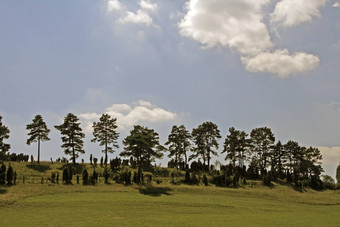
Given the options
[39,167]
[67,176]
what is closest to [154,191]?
[67,176]

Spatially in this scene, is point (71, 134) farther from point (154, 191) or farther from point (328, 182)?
point (328, 182)

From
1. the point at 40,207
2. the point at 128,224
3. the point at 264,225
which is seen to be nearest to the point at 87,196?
the point at 40,207

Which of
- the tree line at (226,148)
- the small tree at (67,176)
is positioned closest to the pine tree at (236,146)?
the tree line at (226,148)

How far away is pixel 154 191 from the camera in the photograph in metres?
47.3

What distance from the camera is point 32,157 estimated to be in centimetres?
6544

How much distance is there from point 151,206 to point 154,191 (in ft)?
33.7

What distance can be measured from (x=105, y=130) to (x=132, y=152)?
17.8 meters

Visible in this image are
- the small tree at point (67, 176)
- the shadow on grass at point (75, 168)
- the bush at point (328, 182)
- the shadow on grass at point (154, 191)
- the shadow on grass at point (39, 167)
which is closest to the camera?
the shadow on grass at point (154, 191)

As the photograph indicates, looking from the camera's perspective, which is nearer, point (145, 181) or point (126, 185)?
point (126, 185)

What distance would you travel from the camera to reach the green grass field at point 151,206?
28.7m

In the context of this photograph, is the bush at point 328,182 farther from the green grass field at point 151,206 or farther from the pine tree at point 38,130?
the pine tree at point 38,130

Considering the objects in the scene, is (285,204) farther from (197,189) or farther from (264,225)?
(264,225)

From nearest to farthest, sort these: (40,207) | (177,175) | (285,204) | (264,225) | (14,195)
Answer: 1. (264,225)
2. (40,207)
3. (14,195)
4. (285,204)
5. (177,175)

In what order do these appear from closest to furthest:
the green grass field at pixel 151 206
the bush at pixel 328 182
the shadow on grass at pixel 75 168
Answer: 1. the green grass field at pixel 151 206
2. the shadow on grass at pixel 75 168
3. the bush at pixel 328 182
